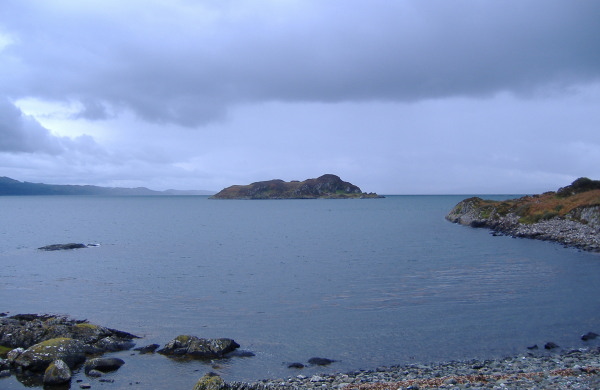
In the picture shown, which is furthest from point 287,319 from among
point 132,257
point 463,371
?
point 132,257

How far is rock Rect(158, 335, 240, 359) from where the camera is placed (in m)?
22.8

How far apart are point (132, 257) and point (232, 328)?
36.1 m

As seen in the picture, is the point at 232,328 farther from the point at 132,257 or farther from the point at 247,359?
the point at 132,257

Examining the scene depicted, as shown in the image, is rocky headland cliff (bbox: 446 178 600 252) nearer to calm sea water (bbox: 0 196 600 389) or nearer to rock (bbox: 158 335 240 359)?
calm sea water (bbox: 0 196 600 389)

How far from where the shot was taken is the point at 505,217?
9338 cm

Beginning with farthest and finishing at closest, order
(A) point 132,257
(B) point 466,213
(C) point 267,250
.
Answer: (B) point 466,213, (C) point 267,250, (A) point 132,257

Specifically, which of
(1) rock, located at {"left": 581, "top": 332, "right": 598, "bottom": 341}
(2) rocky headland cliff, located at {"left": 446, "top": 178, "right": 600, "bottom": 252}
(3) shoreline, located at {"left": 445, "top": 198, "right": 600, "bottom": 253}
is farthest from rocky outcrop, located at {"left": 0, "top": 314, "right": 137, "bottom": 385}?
(2) rocky headland cliff, located at {"left": 446, "top": 178, "right": 600, "bottom": 252}

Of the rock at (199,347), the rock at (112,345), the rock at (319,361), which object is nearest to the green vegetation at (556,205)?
the rock at (319,361)

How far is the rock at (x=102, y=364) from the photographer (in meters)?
21.1

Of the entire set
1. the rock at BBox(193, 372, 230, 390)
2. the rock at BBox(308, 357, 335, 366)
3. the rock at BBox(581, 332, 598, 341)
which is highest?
the rock at BBox(193, 372, 230, 390)

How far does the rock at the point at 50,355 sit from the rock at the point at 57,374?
3.46ft

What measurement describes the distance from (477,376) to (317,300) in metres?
17.5

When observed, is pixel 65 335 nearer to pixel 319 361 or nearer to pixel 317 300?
pixel 319 361

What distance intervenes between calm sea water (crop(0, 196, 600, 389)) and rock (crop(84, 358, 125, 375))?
0.58 m
